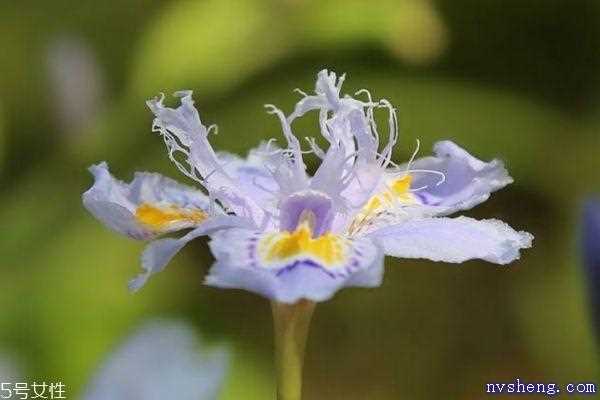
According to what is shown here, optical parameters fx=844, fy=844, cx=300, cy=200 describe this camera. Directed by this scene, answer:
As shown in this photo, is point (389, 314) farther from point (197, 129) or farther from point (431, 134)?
point (197, 129)

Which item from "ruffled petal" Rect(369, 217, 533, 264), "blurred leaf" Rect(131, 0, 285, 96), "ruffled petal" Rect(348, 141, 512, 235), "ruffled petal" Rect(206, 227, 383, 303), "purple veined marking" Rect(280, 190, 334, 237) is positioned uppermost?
"blurred leaf" Rect(131, 0, 285, 96)

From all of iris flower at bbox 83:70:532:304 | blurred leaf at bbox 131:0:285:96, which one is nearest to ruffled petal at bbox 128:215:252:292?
iris flower at bbox 83:70:532:304

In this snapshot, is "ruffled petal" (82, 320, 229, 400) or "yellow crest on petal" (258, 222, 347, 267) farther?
"ruffled petal" (82, 320, 229, 400)

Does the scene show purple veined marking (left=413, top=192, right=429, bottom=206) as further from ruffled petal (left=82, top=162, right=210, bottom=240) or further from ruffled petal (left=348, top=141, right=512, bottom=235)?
ruffled petal (left=82, top=162, right=210, bottom=240)

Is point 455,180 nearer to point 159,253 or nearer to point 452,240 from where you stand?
point 452,240

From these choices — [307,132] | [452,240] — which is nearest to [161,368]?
[307,132]

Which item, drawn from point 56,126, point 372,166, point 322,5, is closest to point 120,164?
point 56,126

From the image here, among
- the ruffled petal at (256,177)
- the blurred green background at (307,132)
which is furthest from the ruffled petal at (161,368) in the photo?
the ruffled petal at (256,177)
